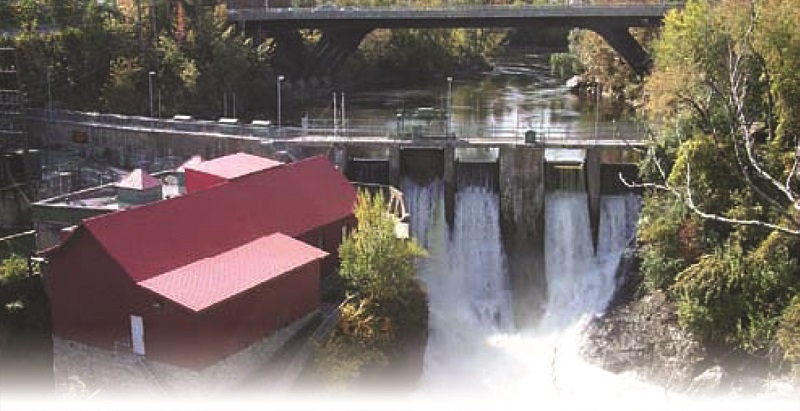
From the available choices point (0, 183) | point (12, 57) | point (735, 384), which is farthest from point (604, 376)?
point (12, 57)

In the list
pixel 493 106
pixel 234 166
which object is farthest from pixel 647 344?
pixel 493 106

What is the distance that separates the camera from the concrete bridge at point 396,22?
252 feet

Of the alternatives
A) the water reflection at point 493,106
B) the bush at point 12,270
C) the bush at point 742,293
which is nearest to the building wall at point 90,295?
the bush at point 12,270

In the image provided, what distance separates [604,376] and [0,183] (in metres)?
29.7

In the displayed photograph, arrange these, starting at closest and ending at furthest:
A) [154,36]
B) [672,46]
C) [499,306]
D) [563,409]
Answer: [563,409] → [499,306] → [672,46] → [154,36]

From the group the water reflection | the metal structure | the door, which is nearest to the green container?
the water reflection

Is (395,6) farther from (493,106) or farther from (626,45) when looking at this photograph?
(626,45)

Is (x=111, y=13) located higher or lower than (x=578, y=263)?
higher

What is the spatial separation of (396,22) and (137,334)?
59108 millimetres

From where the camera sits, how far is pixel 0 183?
4269cm

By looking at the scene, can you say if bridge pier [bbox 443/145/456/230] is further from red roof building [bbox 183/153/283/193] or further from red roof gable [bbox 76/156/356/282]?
red roof building [bbox 183/153/283/193]

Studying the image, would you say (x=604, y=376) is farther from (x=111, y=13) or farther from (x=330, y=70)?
(x=330, y=70)

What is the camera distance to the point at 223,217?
1255 inches

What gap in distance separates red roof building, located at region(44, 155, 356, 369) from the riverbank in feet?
41.1
